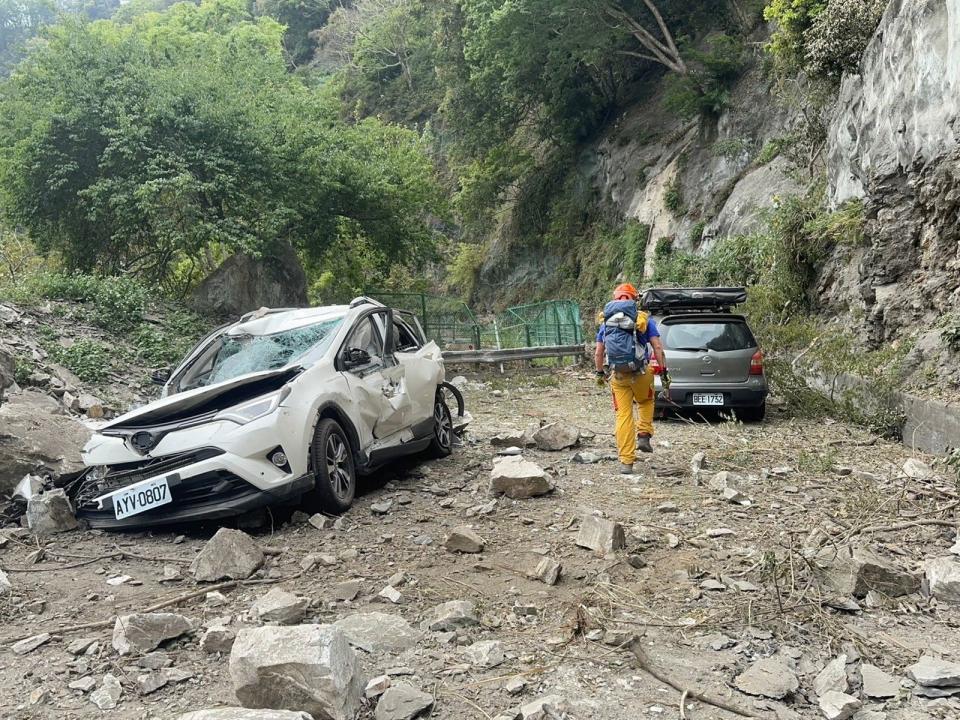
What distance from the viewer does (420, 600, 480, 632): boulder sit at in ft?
13.4

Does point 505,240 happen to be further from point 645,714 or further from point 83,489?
point 645,714

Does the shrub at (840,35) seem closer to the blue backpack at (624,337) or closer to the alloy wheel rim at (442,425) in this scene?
the blue backpack at (624,337)

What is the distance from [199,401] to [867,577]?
469cm

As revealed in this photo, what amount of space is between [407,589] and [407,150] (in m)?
23.8

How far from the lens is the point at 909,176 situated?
10.7m

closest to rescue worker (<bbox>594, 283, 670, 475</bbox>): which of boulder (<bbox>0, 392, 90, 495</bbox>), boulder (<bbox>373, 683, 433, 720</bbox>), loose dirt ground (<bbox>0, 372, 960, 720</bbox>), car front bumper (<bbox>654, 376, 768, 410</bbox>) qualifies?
loose dirt ground (<bbox>0, 372, 960, 720</bbox>)

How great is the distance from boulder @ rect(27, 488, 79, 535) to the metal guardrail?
1181 cm

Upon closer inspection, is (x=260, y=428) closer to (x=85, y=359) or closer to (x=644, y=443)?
(x=644, y=443)

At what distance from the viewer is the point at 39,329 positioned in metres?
13.9

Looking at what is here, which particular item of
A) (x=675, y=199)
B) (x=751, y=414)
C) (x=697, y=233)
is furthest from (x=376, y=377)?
(x=675, y=199)

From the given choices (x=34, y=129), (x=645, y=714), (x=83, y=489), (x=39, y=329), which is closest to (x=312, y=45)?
(x=34, y=129)

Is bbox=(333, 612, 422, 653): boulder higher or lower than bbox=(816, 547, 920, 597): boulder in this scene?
higher

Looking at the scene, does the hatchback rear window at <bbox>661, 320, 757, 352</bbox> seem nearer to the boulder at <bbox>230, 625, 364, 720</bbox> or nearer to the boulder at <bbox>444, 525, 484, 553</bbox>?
the boulder at <bbox>444, 525, 484, 553</bbox>

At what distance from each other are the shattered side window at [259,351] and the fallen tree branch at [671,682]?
412 centimetres
